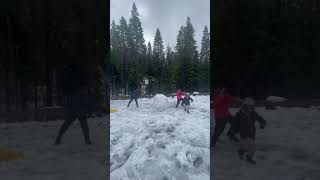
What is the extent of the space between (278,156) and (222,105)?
42.0 inches

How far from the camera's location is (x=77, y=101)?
6277 mm

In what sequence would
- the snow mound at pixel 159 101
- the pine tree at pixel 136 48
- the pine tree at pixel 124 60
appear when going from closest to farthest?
the snow mound at pixel 159 101, the pine tree at pixel 124 60, the pine tree at pixel 136 48

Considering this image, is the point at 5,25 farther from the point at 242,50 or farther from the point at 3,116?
the point at 242,50

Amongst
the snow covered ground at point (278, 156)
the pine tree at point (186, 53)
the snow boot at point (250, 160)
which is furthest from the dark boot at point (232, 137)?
the pine tree at point (186, 53)

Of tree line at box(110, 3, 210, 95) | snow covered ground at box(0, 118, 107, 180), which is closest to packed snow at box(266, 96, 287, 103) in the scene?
tree line at box(110, 3, 210, 95)

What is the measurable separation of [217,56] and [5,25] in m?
5.72

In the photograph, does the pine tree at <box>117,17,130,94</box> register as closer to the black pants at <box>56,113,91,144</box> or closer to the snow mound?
the snow mound

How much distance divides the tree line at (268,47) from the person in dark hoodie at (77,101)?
4102 mm

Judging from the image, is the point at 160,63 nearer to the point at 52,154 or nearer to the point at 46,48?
the point at 46,48

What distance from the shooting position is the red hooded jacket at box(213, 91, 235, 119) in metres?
5.41

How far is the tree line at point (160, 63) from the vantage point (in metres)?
14.3

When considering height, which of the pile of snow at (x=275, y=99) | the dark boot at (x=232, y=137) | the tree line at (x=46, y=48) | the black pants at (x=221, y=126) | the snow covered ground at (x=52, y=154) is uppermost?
the tree line at (x=46, y=48)

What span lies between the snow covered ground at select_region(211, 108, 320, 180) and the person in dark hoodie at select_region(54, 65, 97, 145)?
2235 mm

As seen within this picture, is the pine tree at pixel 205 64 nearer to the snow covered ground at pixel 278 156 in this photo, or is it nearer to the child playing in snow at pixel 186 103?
the child playing in snow at pixel 186 103
